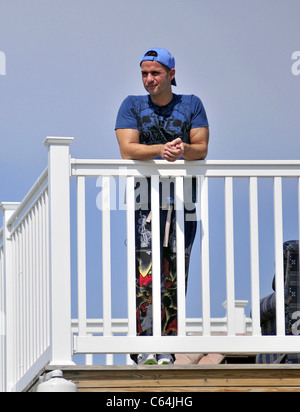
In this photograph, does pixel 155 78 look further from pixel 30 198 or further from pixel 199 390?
pixel 199 390

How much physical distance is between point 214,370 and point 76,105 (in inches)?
231

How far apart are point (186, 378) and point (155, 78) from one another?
162cm

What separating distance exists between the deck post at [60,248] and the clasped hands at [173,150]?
0.48 meters

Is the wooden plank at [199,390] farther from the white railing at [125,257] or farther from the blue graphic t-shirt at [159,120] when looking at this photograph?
the blue graphic t-shirt at [159,120]

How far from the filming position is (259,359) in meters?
7.35

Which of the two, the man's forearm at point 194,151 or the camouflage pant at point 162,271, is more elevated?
the man's forearm at point 194,151

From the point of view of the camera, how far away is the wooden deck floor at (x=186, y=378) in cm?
585

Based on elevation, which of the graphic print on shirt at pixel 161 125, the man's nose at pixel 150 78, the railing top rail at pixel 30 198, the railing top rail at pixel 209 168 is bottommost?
the railing top rail at pixel 30 198

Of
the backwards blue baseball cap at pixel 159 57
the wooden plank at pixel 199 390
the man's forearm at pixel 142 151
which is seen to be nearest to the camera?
the wooden plank at pixel 199 390

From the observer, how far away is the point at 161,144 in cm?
628

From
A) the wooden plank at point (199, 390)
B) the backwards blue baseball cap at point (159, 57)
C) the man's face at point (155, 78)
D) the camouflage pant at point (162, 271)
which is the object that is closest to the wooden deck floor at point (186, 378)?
the wooden plank at point (199, 390)

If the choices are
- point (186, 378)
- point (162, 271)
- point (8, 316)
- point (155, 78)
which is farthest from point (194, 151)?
point (8, 316)

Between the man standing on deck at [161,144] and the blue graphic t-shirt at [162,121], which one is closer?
the man standing on deck at [161,144]

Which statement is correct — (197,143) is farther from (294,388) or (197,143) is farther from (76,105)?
(76,105)
